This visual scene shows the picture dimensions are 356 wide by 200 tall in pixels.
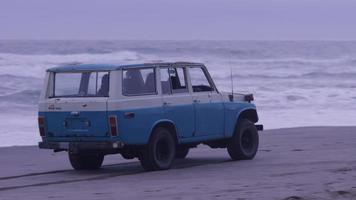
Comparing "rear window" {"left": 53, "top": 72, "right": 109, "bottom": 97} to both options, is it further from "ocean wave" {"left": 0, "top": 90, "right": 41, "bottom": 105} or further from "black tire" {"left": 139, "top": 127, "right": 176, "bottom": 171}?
"ocean wave" {"left": 0, "top": 90, "right": 41, "bottom": 105}

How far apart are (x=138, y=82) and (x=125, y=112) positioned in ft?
2.35

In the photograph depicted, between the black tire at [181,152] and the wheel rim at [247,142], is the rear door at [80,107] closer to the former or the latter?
the black tire at [181,152]

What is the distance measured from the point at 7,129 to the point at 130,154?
31.2ft

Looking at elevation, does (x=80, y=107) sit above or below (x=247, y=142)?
above

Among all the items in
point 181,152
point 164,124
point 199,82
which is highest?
point 199,82

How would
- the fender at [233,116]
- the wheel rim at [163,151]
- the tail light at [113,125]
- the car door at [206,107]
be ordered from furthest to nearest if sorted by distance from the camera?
the fender at [233,116], the car door at [206,107], the wheel rim at [163,151], the tail light at [113,125]

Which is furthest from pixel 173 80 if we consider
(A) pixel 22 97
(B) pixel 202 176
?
(A) pixel 22 97

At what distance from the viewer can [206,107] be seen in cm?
1507

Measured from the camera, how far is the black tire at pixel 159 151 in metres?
14.0

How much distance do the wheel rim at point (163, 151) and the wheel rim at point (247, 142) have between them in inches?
82.1

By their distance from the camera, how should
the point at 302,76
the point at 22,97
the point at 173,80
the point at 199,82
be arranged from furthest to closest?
the point at 302,76, the point at 22,97, the point at 199,82, the point at 173,80

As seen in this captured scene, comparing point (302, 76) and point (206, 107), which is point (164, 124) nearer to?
point (206, 107)

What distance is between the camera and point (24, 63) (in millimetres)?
49344

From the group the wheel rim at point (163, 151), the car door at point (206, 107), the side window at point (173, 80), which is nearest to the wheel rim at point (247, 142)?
the car door at point (206, 107)
